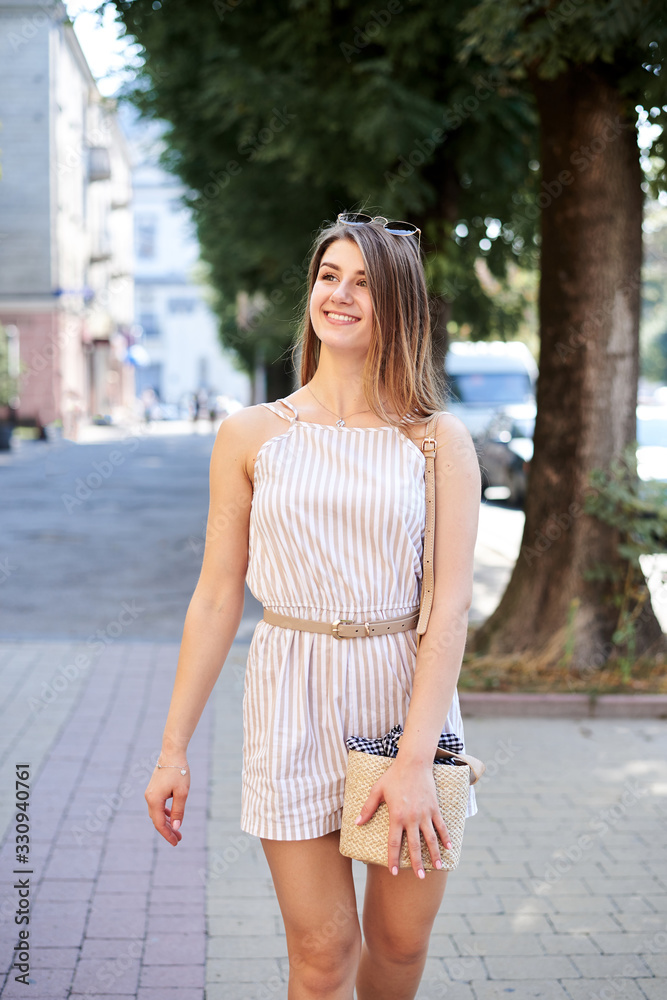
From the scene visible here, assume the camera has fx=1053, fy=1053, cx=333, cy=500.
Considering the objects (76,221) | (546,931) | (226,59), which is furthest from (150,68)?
(76,221)

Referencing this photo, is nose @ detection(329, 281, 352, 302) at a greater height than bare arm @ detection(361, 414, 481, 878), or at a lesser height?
greater

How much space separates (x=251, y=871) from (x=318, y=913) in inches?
79.2

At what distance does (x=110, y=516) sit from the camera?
15312 mm

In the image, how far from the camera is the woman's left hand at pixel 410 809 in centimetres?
196

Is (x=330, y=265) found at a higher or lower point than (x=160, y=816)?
higher

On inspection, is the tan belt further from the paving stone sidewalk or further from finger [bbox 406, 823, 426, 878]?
the paving stone sidewalk

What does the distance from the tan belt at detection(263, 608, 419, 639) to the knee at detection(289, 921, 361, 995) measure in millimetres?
575

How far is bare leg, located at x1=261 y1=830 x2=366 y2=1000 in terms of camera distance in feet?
6.86
